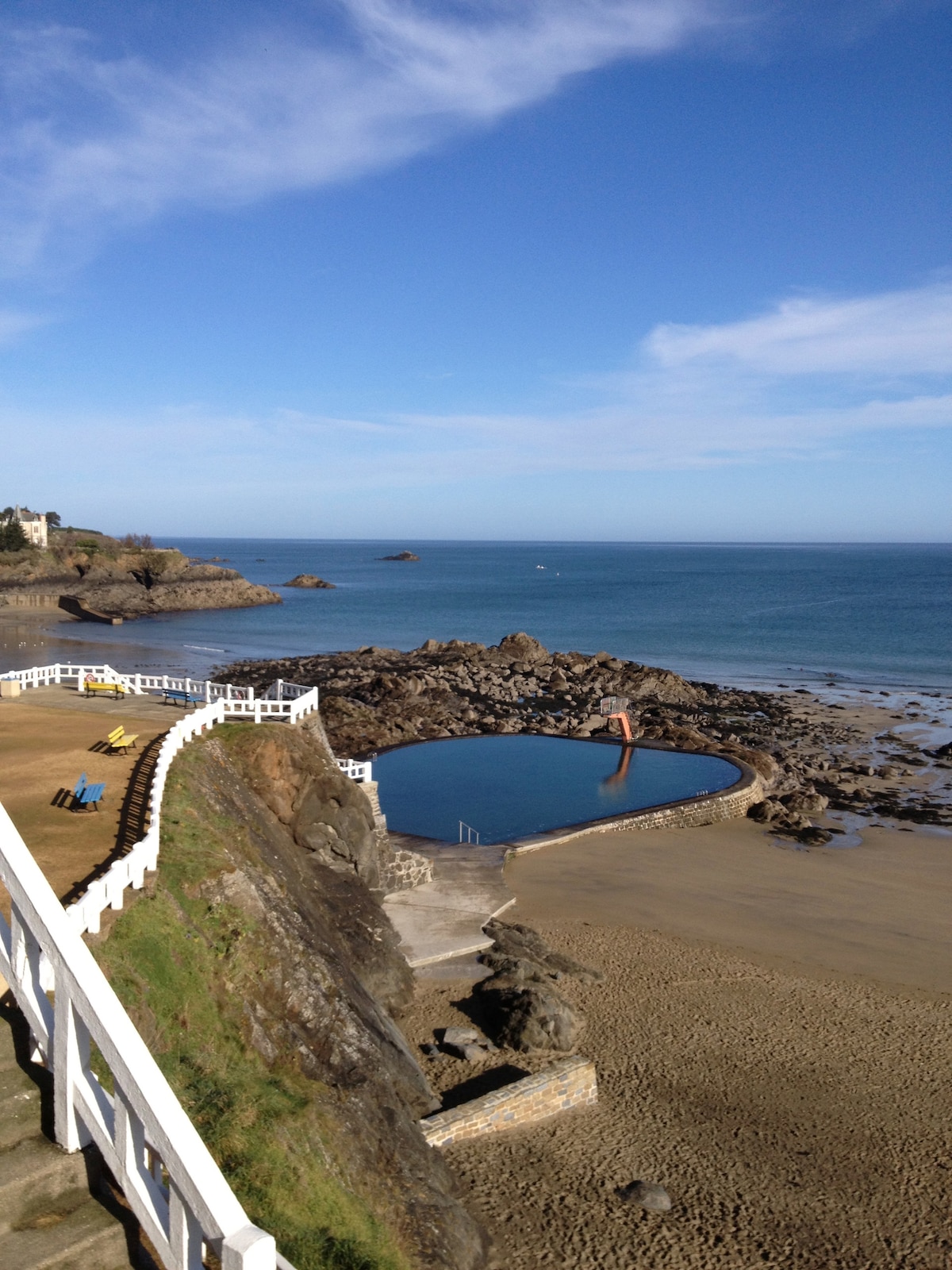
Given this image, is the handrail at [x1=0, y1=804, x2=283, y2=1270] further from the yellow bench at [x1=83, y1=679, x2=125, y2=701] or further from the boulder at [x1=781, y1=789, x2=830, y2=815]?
the boulder at [x1=781, y1=789, x2=830, y2=815]

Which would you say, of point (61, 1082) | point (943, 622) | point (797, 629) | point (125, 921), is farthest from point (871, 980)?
point (943, 622)

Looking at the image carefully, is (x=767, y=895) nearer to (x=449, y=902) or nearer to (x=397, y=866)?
(x=449, y=902)

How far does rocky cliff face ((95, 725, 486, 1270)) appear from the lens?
29.4ft

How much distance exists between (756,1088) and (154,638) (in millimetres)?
72356

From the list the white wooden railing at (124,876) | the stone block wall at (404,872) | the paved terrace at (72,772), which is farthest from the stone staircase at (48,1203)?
the stone block wall at (404,872)

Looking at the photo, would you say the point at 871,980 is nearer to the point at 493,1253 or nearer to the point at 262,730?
the point at 493,1253

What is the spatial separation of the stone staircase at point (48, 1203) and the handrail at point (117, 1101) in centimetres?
11

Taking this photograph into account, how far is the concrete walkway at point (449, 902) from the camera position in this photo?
1927 centimetres

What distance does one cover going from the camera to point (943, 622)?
319 feet

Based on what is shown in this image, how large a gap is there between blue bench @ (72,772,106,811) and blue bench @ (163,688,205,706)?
9845mm

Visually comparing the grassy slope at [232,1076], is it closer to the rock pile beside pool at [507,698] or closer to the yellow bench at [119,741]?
the yellow bench at [119,741]

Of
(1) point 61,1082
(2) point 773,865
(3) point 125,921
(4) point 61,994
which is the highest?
(4) point 61,994

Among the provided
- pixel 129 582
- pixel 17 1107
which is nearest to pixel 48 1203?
pixel 17 1107

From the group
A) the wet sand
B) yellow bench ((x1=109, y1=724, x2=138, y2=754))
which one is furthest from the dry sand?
yellow bench ((x1=109, y1=724, x2=138, y2=754))
